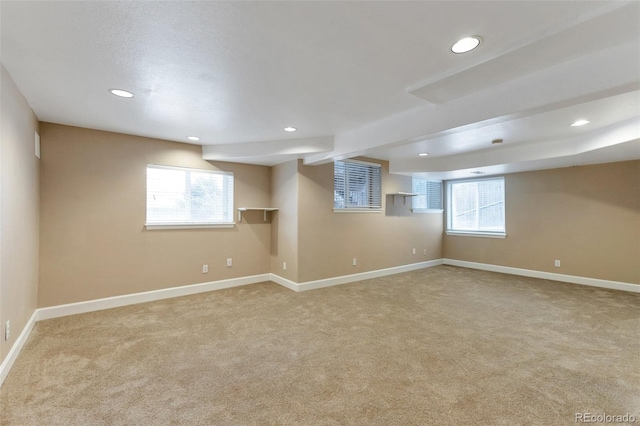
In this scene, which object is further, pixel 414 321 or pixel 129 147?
pixel 129 147

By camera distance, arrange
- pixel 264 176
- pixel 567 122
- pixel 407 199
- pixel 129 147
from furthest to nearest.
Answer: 1. pixel 407 199
2. pixel 264 176
3. pixel 129 147
4. pixel 567 122

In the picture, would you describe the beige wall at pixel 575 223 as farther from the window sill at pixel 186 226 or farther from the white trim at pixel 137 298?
the window sill at pixel 186 226

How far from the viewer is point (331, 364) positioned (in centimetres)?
244

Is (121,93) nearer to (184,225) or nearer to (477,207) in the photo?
(184,225)

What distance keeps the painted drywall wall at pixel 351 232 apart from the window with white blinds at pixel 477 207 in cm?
89

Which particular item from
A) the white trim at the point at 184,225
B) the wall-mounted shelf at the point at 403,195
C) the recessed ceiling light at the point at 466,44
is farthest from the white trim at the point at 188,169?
the recessed ceiling light at the point at 466,44

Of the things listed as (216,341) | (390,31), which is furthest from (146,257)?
(390,31)

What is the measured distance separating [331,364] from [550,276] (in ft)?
17.5

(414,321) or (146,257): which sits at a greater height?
(146,257)

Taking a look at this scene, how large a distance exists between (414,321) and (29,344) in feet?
13.0

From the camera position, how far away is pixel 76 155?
3.66 metres

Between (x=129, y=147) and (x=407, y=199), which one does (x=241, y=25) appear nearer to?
(x=129, y=147)

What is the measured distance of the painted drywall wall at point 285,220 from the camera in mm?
4781

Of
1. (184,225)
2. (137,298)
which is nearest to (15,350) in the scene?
(137,298)
